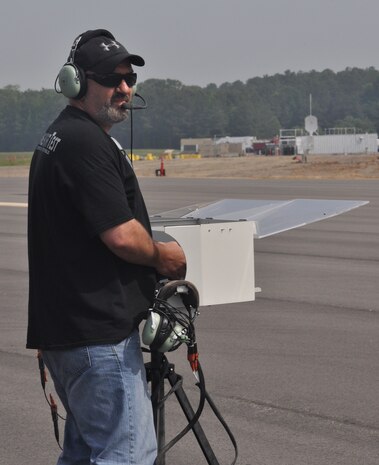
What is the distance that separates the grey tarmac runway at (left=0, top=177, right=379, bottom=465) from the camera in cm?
569

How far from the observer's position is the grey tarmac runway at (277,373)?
Answer: 5.69 metres

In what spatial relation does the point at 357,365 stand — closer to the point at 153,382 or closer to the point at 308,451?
the point at 308,451

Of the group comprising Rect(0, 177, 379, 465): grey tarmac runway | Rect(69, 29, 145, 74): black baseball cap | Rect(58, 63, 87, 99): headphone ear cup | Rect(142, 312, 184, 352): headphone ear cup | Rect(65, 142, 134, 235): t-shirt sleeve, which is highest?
Rect(69, 29, 145, 74): black baseball cap

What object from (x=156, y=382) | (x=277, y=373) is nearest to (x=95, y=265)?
(x=156, y=382)

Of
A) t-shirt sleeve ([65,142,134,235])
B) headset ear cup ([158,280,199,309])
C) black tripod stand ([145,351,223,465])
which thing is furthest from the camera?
black tripod stand ([145,351,223,465])

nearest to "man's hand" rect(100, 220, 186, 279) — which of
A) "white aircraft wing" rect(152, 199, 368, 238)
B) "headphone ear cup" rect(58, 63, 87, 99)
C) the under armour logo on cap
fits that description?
"headphone ear cup" rect(58, 63, 87, 99)

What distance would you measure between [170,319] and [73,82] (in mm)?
918

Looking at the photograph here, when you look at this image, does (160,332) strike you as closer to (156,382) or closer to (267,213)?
(156,382)

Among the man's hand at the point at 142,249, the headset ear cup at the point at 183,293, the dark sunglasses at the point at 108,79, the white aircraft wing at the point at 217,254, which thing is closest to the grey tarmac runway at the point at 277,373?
the white aircraft wing at the point at 217,254

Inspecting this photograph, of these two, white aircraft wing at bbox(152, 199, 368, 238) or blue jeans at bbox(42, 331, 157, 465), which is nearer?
blue jeans at bbox(42, 331, 157, 465)

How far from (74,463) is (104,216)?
3.43 feet

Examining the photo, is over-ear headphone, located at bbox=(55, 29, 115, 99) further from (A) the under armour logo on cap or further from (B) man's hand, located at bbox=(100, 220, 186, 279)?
(B) man's hand, located at bbox=(100, 220, 186, 279)

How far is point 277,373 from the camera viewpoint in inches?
293

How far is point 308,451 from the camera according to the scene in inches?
219
